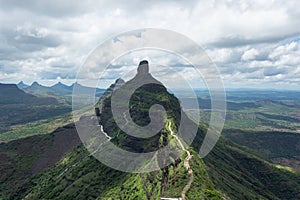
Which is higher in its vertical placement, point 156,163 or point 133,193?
point 156,163

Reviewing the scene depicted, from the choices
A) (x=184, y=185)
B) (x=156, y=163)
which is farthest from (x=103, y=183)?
(x=184, y=185)

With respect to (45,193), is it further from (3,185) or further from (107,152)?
(3,185)

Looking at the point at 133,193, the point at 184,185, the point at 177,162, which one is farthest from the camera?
the point at 133,193

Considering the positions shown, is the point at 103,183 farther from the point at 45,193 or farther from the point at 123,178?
the point at 45,193

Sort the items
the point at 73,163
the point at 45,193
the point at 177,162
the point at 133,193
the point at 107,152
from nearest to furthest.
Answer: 1. the point at 177,162
2. the point at 133,193
3. the point at 45,193
4. the point at 107,152
5. the point at 73,163

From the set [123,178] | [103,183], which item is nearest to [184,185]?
[123,178]

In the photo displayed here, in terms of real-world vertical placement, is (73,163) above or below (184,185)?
below

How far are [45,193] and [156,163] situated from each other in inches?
3030

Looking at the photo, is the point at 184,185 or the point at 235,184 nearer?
the point at 184,185

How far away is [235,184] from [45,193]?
116m

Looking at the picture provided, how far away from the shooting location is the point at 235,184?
552ft

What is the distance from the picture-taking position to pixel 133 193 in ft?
407

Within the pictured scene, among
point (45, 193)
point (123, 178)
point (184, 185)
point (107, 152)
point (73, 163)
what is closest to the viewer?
point (184, 185)

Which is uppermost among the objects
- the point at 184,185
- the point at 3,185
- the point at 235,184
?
the point at 184,185
